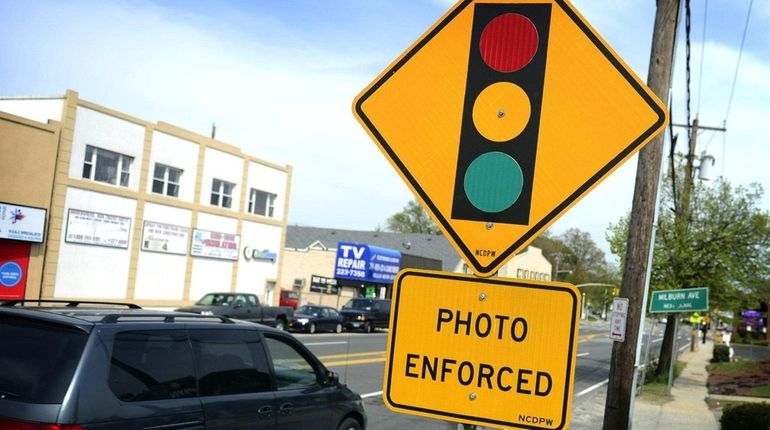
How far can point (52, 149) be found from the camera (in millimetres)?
27109

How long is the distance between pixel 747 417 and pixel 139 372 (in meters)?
10.5

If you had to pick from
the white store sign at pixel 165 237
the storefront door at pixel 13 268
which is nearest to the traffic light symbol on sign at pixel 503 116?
the storefront door at pixel 13 268

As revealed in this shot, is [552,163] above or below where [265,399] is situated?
above

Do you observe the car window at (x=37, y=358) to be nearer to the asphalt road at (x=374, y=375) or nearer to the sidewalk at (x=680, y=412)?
the asphalt road at (x=374, y=375)

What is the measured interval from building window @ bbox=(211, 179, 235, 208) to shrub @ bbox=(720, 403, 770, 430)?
2662 cm

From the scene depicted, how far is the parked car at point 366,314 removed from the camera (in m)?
36.9

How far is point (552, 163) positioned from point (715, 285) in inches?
865

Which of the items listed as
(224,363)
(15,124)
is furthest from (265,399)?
(15,124)

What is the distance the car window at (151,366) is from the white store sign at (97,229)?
78.4ft

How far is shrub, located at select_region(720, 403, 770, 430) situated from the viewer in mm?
12117

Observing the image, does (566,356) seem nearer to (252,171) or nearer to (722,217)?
(722,217)

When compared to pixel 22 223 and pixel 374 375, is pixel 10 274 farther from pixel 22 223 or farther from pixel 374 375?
pixel 374 375

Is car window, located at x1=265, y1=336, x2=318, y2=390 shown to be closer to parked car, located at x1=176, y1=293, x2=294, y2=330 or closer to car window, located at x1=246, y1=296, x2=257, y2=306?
parked car, located at x1=176, y1=293, x2=294, y2=330

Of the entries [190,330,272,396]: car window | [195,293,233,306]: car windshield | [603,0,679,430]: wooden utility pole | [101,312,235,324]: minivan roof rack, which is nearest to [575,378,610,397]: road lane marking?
[603,0,679,430]: wooden utility pole
